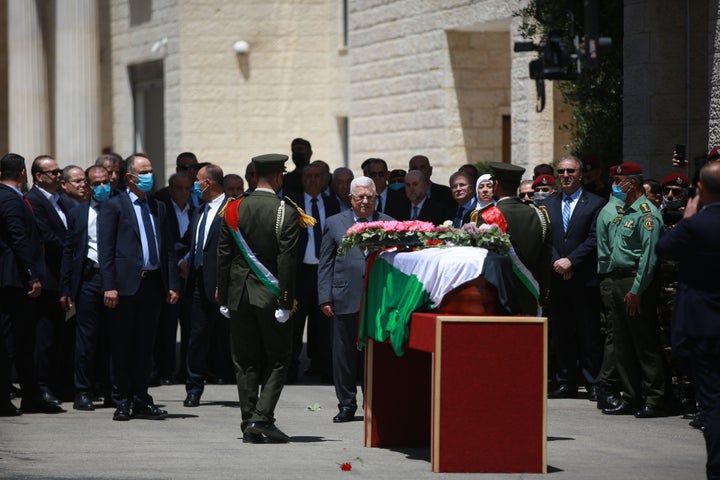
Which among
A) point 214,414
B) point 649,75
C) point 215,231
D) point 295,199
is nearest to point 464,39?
point 649,75

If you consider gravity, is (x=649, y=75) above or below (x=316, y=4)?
below

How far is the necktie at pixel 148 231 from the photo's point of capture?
1234 centimetres

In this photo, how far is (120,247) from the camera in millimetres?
12180

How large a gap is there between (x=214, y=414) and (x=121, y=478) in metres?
3.35

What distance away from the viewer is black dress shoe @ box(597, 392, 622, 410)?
12.5 meters

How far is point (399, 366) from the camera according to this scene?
1064cm

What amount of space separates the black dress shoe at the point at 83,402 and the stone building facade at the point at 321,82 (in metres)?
6.41

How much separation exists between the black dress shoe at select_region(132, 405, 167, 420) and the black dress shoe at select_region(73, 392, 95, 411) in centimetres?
79

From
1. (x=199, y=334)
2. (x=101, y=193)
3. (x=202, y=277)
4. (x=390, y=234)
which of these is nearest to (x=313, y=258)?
(x=202, y=277)

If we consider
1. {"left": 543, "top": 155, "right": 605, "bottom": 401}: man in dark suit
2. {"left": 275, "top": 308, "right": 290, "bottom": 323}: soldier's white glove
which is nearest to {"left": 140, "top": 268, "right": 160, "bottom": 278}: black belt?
{"left": 275, "top": 308, "right": 290, "bottom": 323}: soldier's white glove

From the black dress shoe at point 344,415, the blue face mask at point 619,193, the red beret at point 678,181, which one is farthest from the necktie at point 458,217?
the black dress shoe at point 344,415

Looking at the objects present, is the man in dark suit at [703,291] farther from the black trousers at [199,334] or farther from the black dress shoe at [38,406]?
the black dress shoe at [38,406]

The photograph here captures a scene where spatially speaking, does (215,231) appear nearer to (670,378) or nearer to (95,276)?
(95,276)

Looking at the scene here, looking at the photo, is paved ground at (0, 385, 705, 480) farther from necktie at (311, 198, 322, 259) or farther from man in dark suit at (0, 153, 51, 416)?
necktie at (311, 198, 322, 259)
